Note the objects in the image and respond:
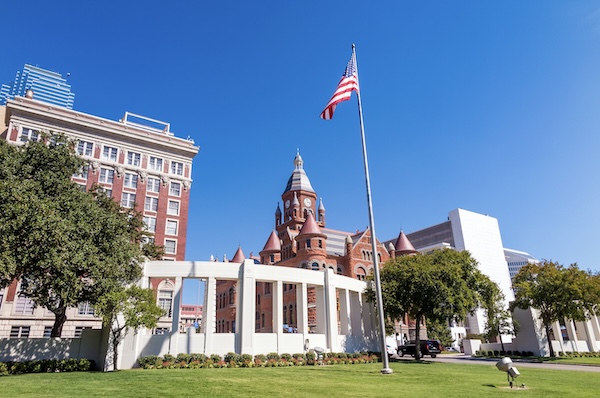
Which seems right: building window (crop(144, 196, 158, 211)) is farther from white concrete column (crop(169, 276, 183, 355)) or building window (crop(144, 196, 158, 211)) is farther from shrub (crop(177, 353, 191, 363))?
shrub (crop(177, 353, 191, 363))

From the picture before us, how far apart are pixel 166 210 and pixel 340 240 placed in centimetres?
3112

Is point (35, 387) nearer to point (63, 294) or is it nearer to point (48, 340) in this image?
point (63, 294)

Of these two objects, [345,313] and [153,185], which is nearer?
[345,313]

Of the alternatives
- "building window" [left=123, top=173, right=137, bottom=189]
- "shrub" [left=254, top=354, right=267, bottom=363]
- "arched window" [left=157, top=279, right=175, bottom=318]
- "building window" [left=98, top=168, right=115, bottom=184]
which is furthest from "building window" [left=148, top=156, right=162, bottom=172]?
"shrub" [left=254, top=354, right=267, bottom=363]

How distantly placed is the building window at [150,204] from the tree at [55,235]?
23.8m

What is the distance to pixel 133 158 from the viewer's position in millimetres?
54469

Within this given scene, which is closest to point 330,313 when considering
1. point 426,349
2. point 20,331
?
point 426,349

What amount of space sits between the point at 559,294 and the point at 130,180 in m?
51.4

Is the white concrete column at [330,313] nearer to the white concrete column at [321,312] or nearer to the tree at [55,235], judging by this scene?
the white concrete column at [321,312]

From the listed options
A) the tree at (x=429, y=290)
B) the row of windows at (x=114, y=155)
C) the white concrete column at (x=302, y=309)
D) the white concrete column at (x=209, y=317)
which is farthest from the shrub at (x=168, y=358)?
the row of windows at (x=114, y=155)

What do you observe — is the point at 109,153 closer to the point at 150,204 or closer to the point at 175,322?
the point at 150,204

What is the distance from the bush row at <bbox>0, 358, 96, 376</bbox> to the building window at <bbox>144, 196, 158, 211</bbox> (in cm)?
2951

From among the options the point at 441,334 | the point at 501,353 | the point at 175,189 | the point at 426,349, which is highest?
the point at 175,189

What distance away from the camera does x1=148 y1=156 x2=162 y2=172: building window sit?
55522 mm
